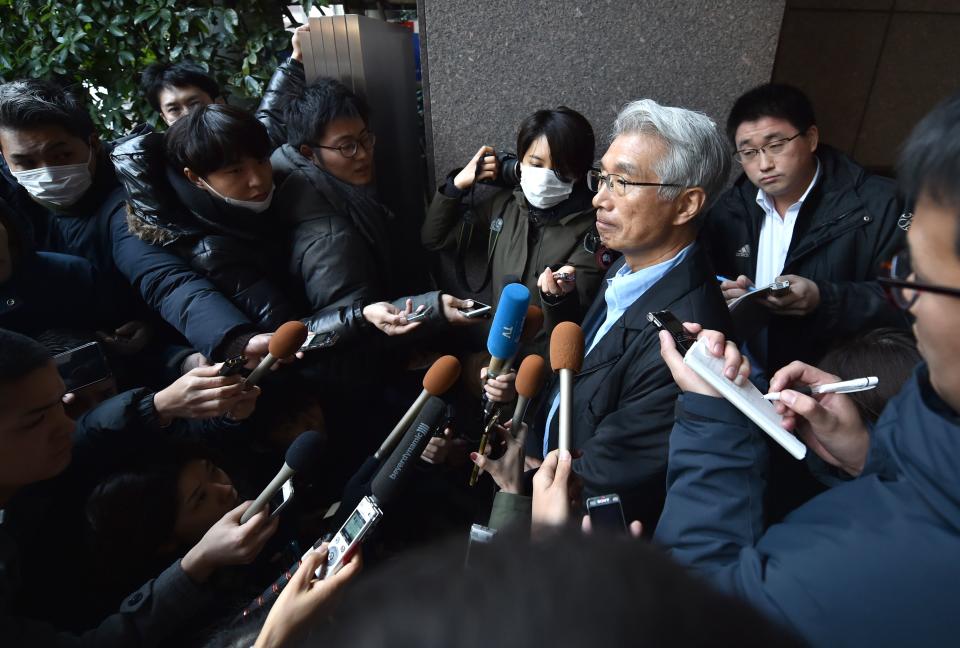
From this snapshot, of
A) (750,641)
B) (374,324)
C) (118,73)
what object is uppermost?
(118,73)

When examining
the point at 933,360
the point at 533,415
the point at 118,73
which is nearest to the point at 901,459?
the point at 933,360

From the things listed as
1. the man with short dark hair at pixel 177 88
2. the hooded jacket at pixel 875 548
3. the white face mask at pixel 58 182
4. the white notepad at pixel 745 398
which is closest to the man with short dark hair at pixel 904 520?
the hooded jacket at pixel 875 548

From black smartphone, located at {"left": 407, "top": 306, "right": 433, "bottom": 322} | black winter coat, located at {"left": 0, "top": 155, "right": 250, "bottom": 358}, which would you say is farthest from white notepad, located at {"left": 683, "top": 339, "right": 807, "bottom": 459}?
black winter coat, located at {"left": 0, "top": 155, "right": 250, "bottom": 358}

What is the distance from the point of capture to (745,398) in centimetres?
108

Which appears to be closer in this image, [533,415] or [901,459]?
[901,459]

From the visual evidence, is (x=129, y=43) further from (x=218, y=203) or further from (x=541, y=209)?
(x=541, y=209)

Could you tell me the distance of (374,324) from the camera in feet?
6.47

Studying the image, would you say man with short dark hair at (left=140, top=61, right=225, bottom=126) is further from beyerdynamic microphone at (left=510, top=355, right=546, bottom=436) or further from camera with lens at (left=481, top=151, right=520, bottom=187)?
beyerdynamic microphone at (left=510, top=355, right=546, bottom=436)

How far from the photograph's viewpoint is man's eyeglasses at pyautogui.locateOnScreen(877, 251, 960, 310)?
2.39ft

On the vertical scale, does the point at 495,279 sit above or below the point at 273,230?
below

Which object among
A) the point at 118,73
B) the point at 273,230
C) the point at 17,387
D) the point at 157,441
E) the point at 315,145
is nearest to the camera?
the point at 17,387

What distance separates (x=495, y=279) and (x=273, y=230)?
3.34ft

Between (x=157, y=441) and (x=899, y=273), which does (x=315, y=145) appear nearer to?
(x=157, y=441)

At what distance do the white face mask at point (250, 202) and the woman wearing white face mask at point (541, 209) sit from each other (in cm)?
79
